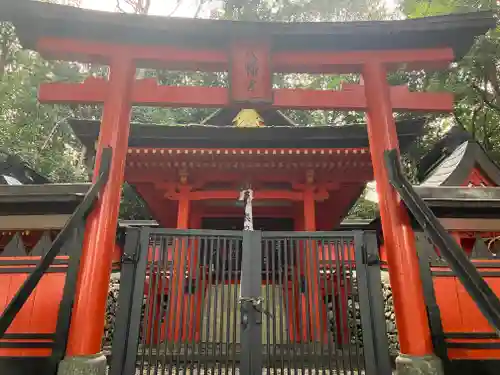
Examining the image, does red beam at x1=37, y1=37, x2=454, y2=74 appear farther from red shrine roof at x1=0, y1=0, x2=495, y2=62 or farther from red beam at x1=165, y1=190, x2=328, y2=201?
red beam at x1=165, y1=190, x2=328, y2=201

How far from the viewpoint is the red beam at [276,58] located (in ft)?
15.2

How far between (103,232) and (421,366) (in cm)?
351

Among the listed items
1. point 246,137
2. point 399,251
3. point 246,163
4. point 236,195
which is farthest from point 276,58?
point 236,195

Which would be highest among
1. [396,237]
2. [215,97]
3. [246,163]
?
[246,163]

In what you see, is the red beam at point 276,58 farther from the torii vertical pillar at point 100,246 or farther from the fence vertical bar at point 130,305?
the fence vertical bar at point 130,305

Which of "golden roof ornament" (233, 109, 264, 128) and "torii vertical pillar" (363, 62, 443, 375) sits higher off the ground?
"golden roof ornament" (233, 109, 264, 128)

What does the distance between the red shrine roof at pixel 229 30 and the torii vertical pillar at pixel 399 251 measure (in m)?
0.46

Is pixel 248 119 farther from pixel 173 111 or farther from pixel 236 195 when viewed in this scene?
pixel 173 111

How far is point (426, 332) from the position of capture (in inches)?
147

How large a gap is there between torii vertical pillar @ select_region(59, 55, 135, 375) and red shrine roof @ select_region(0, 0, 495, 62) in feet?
1.46

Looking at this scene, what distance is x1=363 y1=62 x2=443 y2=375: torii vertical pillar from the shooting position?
3.66m

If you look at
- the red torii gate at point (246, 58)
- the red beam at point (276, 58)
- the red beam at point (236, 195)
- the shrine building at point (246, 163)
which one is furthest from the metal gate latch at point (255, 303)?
the red beam at point (236, 195)

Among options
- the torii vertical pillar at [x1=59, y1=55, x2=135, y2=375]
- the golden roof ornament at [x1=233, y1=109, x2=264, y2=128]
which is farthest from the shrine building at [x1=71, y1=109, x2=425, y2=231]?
the torii vertical pillar at [x1=59, y1=55, x2=135, y2=375]

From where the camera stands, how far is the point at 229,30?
4.58 meters
